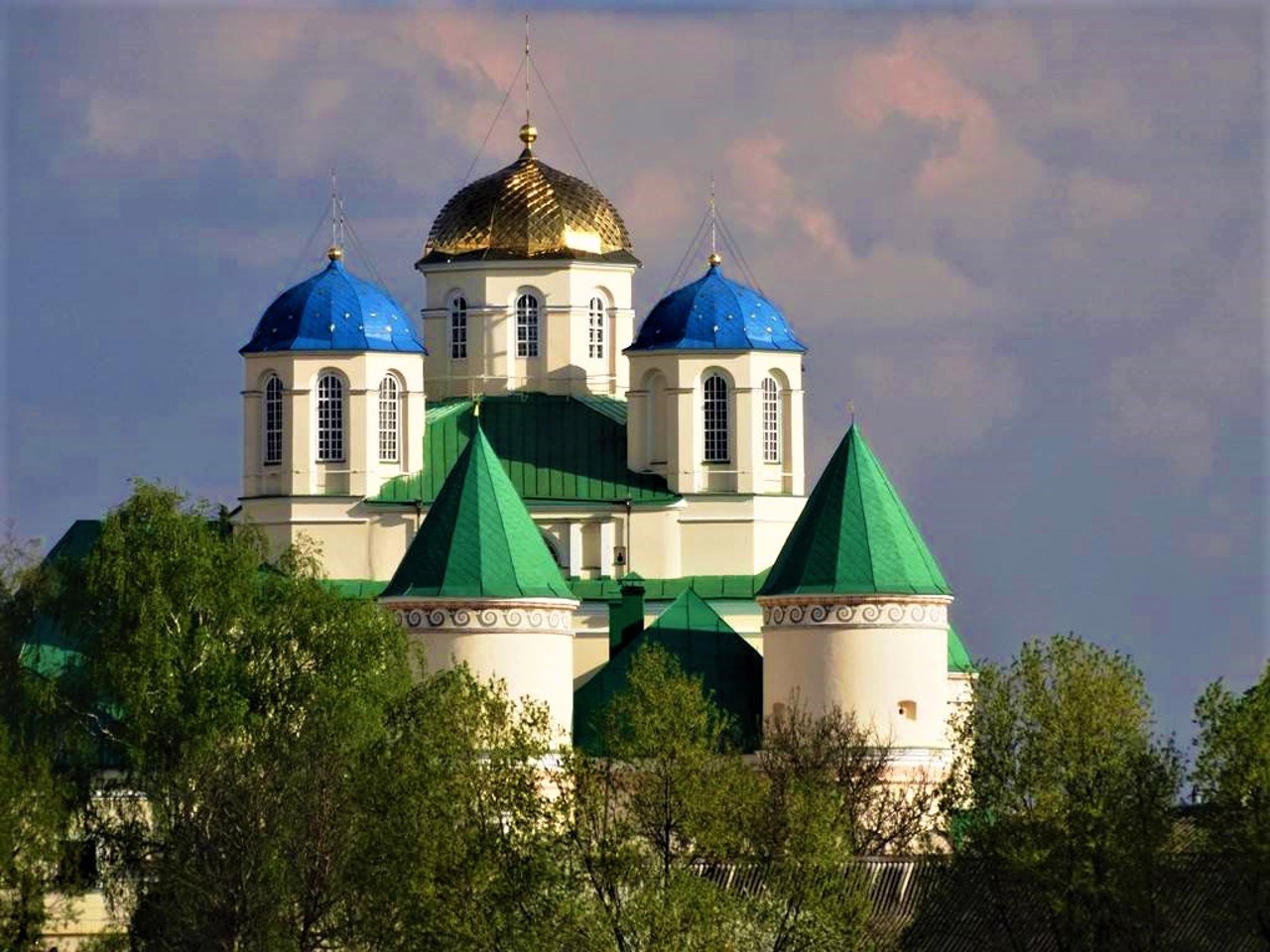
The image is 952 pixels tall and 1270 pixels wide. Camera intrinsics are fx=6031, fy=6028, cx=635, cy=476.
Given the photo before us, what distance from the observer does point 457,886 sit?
193ft

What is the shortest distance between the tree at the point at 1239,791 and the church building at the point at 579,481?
45.3 ft

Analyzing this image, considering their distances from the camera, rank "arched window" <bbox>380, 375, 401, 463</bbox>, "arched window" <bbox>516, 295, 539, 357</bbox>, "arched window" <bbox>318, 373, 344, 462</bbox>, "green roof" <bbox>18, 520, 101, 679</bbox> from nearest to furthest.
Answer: "green roof" <bbox>18, 520, 101, 679</bbox>, "arched window" <bbox>318, 373, 344, 462</bbox>, "arched window" <bbox>380, 375, 401, 463</bbox>, "arched window" <bbox>516, 295, 539, 357</bbox>

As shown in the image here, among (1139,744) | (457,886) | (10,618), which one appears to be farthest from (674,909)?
(10,618)

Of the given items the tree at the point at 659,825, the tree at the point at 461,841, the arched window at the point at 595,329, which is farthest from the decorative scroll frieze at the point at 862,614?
the tree at the point at 461,841

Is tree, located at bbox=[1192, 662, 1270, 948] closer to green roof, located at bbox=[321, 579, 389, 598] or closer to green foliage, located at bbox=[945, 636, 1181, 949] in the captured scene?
green foliage, located at bbox=[945, 636, 1181, 949]

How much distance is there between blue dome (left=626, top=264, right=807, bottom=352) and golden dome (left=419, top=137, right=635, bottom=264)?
5.91 ft

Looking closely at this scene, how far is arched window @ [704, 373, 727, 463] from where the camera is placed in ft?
264

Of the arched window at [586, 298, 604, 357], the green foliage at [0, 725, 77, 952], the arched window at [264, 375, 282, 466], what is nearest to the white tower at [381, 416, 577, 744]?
the arched window at [264, 375, 282, 466]

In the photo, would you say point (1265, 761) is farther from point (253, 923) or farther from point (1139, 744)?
point (253, 923)

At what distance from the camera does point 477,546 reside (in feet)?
243

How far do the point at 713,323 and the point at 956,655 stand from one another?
549 centimetres

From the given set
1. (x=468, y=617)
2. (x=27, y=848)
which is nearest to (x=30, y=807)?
(x=27, y=848)

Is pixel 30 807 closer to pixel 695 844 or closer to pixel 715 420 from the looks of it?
pixel 695 844

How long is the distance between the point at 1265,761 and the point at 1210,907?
1.69 meters
